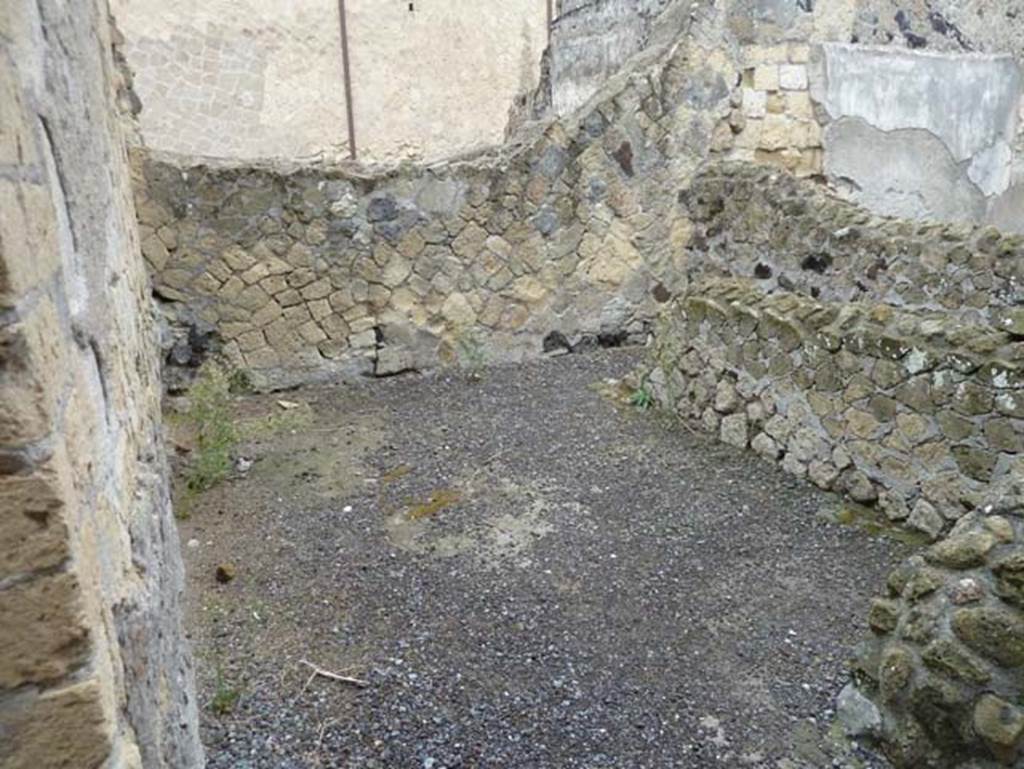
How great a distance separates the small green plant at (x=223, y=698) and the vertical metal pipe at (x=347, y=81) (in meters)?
9.56

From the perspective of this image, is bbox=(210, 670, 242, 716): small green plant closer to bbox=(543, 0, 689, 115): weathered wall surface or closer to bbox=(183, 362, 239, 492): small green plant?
bbox=(183, 362, 239, 492): small green plant

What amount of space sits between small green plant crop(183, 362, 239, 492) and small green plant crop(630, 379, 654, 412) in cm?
228

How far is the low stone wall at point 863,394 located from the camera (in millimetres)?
3105

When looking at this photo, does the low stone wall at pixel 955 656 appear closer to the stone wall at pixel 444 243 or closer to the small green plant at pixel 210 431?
the small green plant at pixel 210 431

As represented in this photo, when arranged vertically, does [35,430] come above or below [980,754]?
above

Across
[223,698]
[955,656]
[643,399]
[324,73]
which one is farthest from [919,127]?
[324,73]

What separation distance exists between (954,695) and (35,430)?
2051mm

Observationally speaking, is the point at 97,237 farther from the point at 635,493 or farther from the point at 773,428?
the point at 773,428

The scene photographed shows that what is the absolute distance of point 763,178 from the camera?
5.70 m

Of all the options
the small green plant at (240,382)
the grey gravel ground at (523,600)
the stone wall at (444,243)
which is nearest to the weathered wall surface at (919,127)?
the stone wall at (444,243)

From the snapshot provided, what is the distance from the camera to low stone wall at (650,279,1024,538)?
311cm

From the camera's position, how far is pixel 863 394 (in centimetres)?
352

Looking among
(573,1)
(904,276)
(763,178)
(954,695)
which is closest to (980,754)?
(954,695)

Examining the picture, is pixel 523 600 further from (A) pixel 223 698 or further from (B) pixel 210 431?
(B) pixel 210 431
